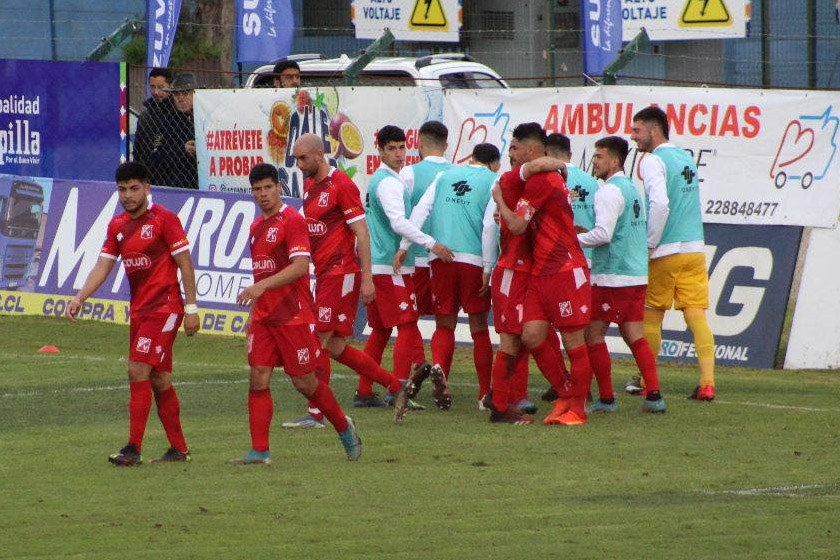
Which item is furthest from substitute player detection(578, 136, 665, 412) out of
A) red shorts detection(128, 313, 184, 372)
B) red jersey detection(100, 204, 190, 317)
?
red shorts detection(128, 313, 184, 372)

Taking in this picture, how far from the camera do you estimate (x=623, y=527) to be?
7.64 meters

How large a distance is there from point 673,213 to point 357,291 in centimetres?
265

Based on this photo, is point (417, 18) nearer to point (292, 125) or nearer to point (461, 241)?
point (292, 125)

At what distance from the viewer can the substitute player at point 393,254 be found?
39.0 ft

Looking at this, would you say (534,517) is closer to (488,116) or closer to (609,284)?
(609,284)

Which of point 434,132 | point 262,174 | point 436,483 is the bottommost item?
point 436,483

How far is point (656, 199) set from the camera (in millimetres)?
12055

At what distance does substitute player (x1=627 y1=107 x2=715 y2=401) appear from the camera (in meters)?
12.2

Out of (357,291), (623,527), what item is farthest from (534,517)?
(357,291)

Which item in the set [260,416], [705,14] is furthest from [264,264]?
[705,14]

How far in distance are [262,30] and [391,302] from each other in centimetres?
737

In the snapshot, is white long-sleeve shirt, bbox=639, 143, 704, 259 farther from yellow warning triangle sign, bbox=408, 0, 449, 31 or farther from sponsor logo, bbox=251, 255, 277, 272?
yellow warning triangle sign, bbox=408, 0, 449, 31

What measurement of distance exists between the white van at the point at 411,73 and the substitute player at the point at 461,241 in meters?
7.86

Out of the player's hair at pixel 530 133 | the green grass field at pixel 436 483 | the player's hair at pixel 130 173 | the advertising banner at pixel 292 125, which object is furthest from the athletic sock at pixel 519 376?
the advertising banner at pixel 292 125
